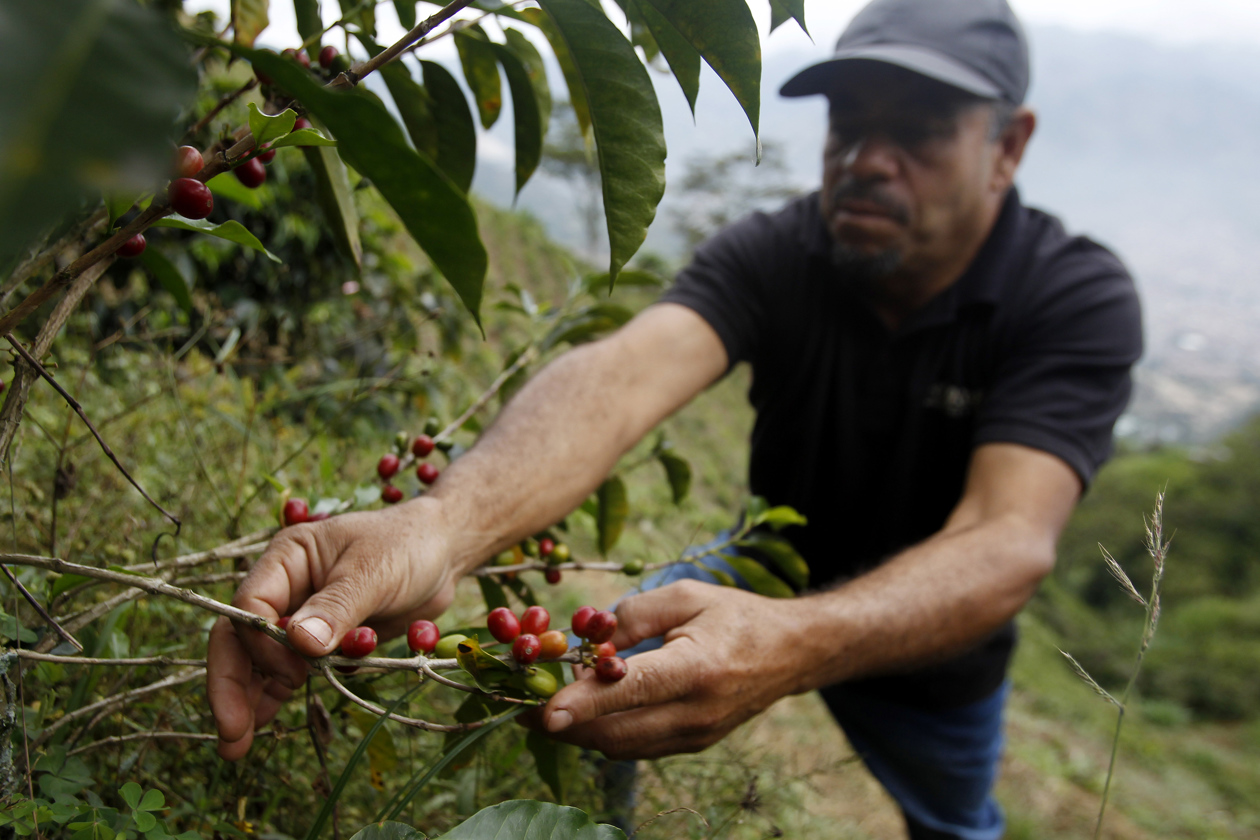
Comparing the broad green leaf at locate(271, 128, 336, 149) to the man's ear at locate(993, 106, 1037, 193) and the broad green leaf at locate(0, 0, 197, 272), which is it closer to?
the broad green leaf at locate(0, 0, 197, 272)

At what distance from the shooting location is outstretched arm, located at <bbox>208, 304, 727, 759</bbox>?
0.68 metres

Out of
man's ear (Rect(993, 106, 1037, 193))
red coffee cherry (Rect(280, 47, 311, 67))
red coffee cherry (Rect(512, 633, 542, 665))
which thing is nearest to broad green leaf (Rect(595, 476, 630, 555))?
red coffee cherry (Rect(512, 633, 542, 665))

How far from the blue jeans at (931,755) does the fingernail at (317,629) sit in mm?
1461

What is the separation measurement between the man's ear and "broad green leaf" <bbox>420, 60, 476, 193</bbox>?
170 cm

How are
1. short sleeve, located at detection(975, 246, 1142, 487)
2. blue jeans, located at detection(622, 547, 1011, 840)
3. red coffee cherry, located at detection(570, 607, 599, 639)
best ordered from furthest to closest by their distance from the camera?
blue jeans, located at detection(622, 547, 1011, 840)
short sleeve, located at detection(975, 246, 1142, 487)
red coffee cherry, located at detection(570, 607, 599, 639)

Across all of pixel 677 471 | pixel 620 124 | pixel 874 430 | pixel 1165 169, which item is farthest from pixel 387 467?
pixel 1165 169

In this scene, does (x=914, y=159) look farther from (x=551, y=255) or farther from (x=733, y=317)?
(x=551, y=255)

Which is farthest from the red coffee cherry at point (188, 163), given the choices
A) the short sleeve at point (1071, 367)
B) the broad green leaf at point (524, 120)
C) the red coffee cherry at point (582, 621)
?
the short sleeve at point (1071, 367)

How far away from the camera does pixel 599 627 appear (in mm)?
686

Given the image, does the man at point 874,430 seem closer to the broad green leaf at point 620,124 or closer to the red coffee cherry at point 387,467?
the red coffee cherry at point 387,467

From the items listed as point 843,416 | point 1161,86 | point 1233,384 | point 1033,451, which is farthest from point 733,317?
point 1161,86

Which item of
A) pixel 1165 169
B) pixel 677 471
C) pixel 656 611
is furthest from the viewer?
pixel 1165 169

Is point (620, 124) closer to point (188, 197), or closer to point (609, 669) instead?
point (188, 197)

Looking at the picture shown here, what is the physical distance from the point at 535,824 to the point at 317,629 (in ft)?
0.81
